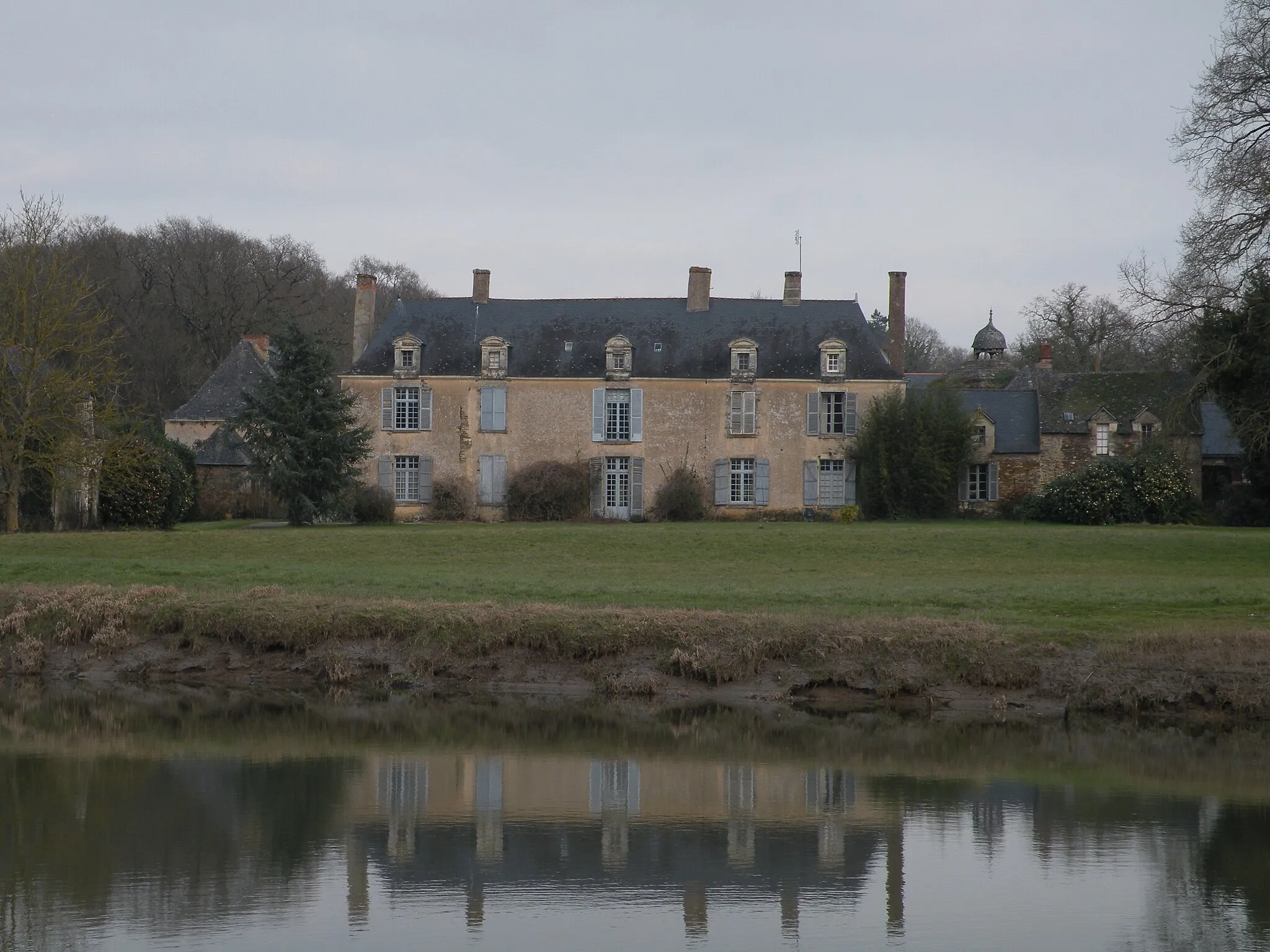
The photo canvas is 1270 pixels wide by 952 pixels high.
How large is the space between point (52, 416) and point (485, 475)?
466 inches

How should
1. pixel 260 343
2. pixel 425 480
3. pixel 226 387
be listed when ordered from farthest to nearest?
pixel 260 343 → pixel 226 387 → pixel 425 480

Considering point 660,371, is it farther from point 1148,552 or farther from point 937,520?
point 1148,552

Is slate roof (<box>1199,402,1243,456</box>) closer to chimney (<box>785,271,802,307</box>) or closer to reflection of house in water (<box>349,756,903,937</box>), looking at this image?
chimney (<box>785,271,802,307</box>)

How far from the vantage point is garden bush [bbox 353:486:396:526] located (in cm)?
3434

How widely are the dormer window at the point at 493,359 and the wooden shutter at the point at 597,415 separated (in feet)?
7.75

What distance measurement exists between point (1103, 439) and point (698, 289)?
36.8 ft

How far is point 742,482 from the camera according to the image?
37.0 metres

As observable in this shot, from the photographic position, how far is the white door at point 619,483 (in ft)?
121

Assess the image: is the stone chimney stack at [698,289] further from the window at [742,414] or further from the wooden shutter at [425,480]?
the wooden shutter at [425,480]

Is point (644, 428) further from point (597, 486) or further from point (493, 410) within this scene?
point (493, 410)

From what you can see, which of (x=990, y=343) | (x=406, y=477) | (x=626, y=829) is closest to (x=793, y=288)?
(x=406, y=477)

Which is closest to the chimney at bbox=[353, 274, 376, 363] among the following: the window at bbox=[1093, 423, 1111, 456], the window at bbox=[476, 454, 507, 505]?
the window at bbox=[476, 454, 507, 505]

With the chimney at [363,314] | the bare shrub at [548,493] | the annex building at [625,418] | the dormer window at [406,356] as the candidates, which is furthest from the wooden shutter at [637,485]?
the chimney at [363,314]

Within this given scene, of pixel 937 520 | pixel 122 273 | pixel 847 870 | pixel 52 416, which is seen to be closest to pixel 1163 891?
pixel 847 870
